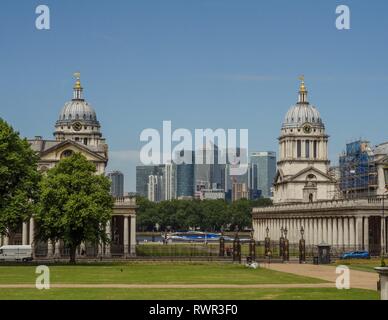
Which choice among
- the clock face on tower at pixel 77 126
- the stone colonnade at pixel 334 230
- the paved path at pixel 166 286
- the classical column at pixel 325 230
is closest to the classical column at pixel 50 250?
the stone colonnade at pixel 334 230

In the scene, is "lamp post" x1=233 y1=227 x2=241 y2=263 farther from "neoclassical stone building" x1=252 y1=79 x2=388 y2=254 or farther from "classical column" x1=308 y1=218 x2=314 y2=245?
"classical column" x1=308 y1=218 x2=314 y2=245

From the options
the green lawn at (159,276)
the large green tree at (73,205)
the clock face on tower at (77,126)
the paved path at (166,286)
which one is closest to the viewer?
the paved path at (166,286)

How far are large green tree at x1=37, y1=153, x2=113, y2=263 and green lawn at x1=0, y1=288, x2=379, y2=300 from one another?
37020mm

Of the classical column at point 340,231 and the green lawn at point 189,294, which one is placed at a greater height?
the classical column at point 340,231

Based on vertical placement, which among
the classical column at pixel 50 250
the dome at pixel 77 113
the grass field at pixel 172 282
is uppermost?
the dome at pixel 77 113

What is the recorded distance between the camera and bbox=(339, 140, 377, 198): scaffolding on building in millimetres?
171312

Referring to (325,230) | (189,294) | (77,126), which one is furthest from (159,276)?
(77,126)

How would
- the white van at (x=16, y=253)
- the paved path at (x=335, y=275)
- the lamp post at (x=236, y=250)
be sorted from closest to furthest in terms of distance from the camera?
the paved path at (x=335, y=275) < the lamp post at (x=236, y=250) < the white van at (x=16, y=253)

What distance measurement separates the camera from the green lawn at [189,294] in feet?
171

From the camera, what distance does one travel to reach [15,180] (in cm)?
9556

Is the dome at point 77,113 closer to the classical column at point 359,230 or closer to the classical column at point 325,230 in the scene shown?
the classical column at point 325,230

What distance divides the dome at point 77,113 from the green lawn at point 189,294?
409 ft
